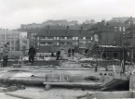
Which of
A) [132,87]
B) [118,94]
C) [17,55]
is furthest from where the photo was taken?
[17,55]

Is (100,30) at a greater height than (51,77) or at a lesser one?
greater

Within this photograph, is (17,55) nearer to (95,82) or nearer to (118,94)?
(95,82)

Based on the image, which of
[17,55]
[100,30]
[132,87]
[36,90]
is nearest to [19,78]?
[36,90]

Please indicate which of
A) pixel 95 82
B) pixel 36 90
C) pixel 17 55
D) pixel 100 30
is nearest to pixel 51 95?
pixel 36 90

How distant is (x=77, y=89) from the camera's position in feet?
66.5

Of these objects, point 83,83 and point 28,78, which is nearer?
point 83,83

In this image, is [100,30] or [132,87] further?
[100,30]

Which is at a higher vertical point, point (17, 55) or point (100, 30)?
point (100, 30)

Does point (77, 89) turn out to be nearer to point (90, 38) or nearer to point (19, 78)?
point (19, 78)

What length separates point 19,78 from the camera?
22.6m

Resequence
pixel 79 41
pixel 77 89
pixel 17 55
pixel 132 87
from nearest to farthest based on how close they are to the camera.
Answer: pixel 132 87, pixel 77 89, pixel 17 55, pixel 79 41

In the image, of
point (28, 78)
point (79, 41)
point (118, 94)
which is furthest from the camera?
point (79, 41)

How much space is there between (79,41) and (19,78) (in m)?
77.3

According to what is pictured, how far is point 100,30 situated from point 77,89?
85.5m
